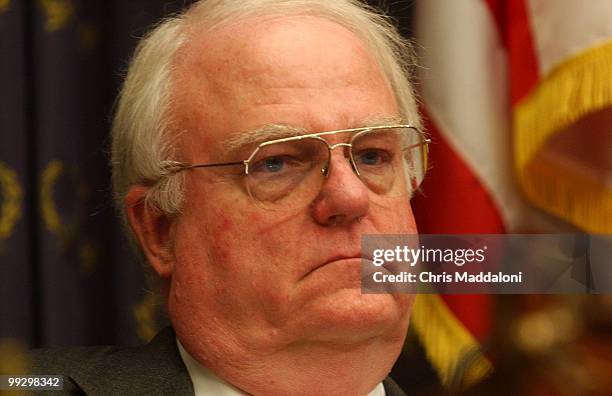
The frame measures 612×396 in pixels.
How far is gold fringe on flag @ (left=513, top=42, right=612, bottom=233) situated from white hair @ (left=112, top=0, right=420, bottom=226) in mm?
191

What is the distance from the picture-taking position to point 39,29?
5.38ft

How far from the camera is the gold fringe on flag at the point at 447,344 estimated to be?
1419 millimetres

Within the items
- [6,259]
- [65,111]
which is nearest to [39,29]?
[65,111]

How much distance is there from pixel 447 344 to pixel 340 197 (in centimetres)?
38

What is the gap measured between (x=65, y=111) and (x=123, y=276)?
321 millimetres

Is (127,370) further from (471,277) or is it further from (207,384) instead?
Answer: (471,277)

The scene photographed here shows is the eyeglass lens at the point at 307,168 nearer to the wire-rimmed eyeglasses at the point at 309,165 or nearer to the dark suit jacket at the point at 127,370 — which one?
the wire-rimmed eyeglasses at the point at 309,165

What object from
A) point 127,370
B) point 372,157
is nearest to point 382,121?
point 372,157

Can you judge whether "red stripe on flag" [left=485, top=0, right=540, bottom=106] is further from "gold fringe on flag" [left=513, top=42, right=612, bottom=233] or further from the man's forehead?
the man's forehead

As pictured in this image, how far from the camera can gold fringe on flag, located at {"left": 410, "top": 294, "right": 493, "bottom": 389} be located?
1419mm

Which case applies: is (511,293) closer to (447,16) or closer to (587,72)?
(587,72)

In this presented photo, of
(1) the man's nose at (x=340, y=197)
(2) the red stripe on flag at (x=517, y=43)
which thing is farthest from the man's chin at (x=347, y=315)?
(2) the red stripe on flag at (x=517, y=43)

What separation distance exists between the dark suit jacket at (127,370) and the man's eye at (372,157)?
353 millimetres

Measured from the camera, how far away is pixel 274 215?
1.33 metres
